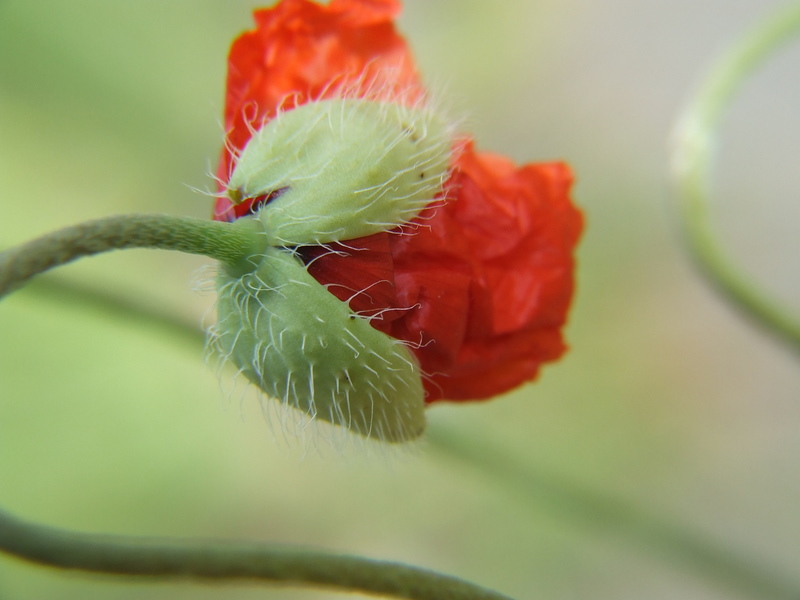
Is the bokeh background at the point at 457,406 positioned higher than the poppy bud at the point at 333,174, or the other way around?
the bokeh background at the point at 457,406

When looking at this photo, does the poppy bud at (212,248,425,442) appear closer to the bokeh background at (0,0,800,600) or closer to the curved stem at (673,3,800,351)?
the curved stem at (673,3,800,351)

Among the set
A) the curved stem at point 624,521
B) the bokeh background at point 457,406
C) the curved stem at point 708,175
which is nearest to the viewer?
the curved stem at point 708,175

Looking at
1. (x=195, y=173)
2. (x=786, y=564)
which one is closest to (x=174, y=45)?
(x=195, y=173)

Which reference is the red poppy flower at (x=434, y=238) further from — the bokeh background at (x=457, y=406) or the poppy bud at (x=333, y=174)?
the bokeh background at (x=457, y=406)

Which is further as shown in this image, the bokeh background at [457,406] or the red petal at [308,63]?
the bokeh background at [457,406]

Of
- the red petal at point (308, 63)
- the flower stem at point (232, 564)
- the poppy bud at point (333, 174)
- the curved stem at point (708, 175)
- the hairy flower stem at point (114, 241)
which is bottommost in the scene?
the flower stem at point (232, 564)

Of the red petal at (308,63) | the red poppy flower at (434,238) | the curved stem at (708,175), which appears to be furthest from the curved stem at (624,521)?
the red petal at (308,63)

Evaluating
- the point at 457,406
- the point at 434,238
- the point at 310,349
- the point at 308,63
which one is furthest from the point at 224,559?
the point at 457,406
